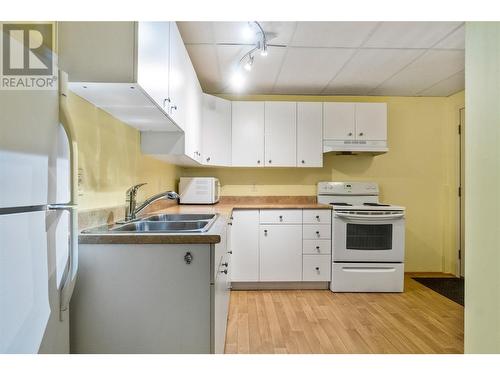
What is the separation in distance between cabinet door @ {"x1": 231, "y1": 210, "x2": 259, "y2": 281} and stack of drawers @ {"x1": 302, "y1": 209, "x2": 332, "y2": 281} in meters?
0.51

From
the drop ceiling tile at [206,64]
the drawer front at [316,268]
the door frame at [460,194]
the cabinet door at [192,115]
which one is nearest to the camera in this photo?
the cabinet door at [192,115]

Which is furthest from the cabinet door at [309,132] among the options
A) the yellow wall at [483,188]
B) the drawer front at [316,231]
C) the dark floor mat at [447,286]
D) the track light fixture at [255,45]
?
the yellow wall at [483,188]

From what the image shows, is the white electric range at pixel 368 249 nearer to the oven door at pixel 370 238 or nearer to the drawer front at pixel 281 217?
the oven door at pixel 370 238

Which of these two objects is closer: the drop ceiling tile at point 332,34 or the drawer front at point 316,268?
the drop ceiling tile at point 332,34

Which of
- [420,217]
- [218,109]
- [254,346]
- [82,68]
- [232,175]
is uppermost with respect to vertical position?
[218,109]

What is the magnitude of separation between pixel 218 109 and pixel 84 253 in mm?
2362

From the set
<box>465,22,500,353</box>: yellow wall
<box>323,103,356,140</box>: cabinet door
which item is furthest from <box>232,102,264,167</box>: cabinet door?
<box>465,22,500,353</box>: yellow wall

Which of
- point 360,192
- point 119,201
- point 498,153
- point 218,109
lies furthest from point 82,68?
point 360,192

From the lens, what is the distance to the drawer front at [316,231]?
9.97 feet

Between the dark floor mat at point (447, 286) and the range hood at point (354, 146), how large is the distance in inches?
62.2

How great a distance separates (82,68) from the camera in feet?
3.69

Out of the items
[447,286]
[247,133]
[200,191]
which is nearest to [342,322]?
[447,286]
